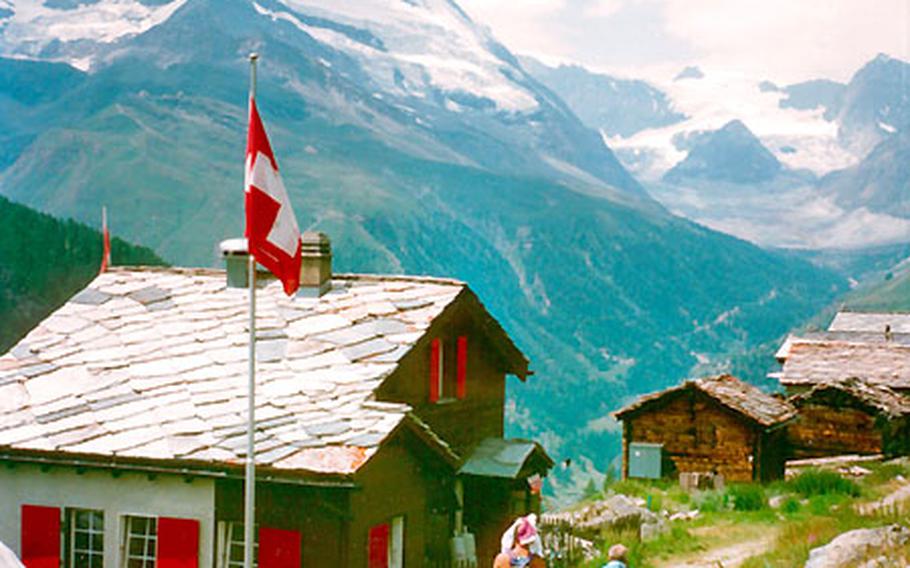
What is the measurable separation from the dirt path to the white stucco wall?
26.1ft

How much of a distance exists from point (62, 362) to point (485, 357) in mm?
8501

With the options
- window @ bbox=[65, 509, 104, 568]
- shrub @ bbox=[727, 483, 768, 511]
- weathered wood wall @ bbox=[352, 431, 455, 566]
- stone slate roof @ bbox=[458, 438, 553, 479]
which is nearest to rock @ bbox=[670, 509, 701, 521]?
shrub @ bbox=[727, 483, 768, 511]

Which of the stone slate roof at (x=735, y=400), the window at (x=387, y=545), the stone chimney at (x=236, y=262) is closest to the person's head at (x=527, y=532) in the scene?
the window at (x=387, y=545)

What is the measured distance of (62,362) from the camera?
2008 centimetres

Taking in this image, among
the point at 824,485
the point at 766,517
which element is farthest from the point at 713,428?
the point at 766,517

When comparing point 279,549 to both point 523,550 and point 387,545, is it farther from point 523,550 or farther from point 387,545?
point 523,550

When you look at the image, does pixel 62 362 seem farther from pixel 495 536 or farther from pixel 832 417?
pixel 832 417

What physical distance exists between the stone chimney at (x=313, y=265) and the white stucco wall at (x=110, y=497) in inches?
215

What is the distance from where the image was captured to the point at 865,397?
39438mm

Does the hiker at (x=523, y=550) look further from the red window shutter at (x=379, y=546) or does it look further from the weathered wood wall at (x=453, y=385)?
the weathered wood wall at (x=453, y=385)

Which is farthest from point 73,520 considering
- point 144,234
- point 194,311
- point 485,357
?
point 144,234

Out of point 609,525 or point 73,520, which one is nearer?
point 73,520

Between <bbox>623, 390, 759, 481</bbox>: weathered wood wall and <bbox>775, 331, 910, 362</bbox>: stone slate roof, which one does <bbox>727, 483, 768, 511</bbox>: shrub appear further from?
<bbox>775, 331, 910, 362</bbox>: stone slate roof

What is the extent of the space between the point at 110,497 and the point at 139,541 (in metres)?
0.81
